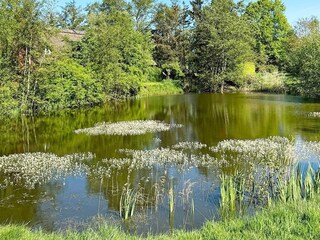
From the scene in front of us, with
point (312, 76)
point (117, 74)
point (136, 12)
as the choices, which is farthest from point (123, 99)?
point (136, 12)

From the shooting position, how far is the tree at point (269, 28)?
234 feet

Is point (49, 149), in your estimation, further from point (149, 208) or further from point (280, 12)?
point (280, 12)

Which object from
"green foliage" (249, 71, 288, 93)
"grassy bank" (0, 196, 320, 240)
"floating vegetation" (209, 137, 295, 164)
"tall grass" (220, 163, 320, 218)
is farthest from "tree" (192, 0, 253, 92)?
"grassy bank" (0, 196, 320, 240)

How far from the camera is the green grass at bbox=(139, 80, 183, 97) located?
61000 mm

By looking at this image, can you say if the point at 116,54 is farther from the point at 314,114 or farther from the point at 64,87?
the point at 314,114

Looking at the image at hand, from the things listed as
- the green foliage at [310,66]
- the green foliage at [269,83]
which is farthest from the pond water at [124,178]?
the green foliage at [269,83]

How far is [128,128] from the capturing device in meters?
26.1

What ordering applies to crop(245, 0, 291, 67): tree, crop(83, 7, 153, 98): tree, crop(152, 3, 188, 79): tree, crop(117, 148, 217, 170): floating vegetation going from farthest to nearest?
crop(245, 0, 291, 67): tree < crop(152, 3, 188, 79): tree < crop(83, 7, 153, 98): tree < crop(117, 148, 217, 170): floating vegetation

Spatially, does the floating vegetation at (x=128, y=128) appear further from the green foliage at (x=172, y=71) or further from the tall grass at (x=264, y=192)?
the green foliage at (x=172, y=71)

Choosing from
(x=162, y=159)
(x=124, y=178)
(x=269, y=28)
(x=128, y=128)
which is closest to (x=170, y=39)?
(x=269, y=28)

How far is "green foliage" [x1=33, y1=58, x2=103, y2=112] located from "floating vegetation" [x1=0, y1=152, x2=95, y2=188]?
63.7ft

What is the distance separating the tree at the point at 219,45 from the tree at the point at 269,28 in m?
8.63

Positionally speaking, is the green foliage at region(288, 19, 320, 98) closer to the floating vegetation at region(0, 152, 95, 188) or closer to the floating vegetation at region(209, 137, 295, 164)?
the floating vegetation at region(209, 137, 295, 164)

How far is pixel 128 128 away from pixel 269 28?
5589cm
